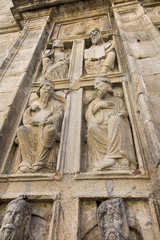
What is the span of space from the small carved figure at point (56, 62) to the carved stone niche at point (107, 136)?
151 centimetres

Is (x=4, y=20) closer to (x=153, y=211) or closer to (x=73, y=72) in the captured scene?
(x=73, y=72)

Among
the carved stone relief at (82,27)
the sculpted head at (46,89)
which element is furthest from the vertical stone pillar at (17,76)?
the carved stone relief at (82,27)

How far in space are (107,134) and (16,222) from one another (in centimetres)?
183

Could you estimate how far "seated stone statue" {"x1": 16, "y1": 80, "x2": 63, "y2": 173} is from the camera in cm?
321

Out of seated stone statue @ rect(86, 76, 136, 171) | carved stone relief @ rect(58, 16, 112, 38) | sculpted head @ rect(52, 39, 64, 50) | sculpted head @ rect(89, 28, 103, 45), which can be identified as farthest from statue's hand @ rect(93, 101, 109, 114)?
carved stone relief @ rect(58, 16, 112, 38)

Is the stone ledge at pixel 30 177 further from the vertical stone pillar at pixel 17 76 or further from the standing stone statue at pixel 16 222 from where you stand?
the standing stone statue at pixel 16 222

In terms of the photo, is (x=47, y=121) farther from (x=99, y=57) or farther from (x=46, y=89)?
(x=99, y=57)

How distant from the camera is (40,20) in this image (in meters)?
7.41

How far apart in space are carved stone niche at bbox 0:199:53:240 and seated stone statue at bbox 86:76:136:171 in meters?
0.93

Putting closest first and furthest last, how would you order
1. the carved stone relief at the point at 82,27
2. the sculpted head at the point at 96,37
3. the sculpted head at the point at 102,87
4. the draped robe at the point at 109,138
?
the draped robe at the point at 109,138 < the sculpted head at the point at 102,87 < the sculpted head at the point at 96,37 < the carved stone relief at the point at 82,27

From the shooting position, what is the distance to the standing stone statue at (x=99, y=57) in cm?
498

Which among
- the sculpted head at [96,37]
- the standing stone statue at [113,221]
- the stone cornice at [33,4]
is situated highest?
the stone cornice at [33,4]

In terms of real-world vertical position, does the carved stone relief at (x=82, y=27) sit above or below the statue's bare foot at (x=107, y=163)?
above

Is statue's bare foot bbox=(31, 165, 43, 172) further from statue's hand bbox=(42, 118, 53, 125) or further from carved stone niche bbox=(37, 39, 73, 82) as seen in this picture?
carved stone niche bbox=(37, 39, 73, 82)
